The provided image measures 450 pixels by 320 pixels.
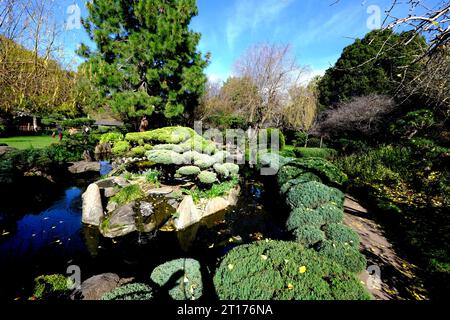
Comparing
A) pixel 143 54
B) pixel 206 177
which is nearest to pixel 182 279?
pixel 206 177

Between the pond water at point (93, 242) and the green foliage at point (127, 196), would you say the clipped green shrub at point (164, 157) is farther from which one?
the pond water at point (93, 242)

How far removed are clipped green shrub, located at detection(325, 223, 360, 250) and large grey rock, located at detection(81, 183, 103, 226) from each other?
18.9 feet

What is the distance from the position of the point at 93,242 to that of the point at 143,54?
10.5m

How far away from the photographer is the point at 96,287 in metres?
3.16

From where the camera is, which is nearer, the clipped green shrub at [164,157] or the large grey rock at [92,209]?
the large grey rock at [92,209]

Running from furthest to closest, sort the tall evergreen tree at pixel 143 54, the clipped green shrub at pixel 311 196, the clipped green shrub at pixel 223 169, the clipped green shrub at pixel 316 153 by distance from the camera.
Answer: the clipped green shrub at pixel 316 153 < the tall evergreen tree at pixel 143 54 < the clipped green shrub at pixel 223 169 < the clipped green shrub at pixel 311 196

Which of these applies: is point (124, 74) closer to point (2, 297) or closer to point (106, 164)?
point (106, 164)

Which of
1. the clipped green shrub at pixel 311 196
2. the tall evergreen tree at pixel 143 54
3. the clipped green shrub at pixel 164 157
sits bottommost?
the clipped green shrub at pixel 311 196

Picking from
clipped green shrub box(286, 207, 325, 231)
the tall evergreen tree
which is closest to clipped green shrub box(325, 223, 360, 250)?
clipped green shrub box(286, 207, 325, 231)

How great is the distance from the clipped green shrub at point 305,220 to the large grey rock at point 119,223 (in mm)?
3961

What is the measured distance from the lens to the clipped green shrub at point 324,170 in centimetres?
675

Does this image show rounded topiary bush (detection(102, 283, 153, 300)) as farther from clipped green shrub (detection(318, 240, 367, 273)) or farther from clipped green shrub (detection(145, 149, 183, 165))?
clipped green shrub (detection(145, 149, 183, 165))

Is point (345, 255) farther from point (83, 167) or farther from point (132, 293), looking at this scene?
point (83, 167)

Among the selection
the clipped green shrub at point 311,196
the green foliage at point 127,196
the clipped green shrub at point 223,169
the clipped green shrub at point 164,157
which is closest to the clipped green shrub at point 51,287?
the green foliage at point 127,196
